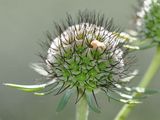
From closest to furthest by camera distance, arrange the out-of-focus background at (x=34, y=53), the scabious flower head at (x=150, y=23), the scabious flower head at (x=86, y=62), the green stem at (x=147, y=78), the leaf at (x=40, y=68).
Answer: the scabious flower head at (x=86, y=62), the leaf at (x=40, y=68), the green stem at (x=147, y=78), the scabious flower head at (x=150, y=23), the out-of-focus background at (x=34, y=53)

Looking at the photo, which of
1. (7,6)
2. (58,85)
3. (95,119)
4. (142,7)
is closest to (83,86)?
(58,85)

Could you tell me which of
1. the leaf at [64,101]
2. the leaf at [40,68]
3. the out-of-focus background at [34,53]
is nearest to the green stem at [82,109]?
the leaf at [64,101]

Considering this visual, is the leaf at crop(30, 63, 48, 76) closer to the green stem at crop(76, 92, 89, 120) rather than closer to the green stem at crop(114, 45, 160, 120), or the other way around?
the green stem at crop(76, 92, 89, 120)

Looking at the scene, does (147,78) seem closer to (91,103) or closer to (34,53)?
(91,103)

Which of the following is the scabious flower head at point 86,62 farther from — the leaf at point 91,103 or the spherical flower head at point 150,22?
the spherical flower head at point 150,22

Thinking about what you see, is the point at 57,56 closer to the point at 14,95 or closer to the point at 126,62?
the point at 126,62

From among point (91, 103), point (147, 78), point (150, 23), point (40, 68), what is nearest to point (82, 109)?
point (91, 103)
